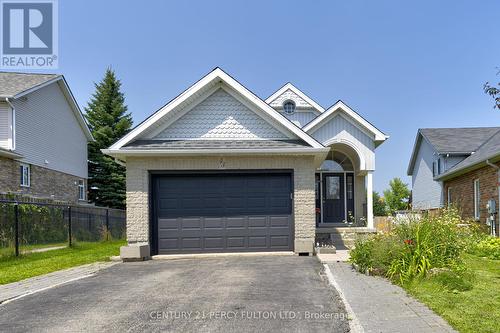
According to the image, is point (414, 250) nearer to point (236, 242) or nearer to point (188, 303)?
point (188, 303)

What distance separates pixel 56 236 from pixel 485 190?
17457 mm

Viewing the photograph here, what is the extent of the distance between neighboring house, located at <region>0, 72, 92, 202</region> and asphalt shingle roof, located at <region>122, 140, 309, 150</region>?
10650mm

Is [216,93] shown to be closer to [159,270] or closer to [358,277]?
[159,270]

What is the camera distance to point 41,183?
79.8ft

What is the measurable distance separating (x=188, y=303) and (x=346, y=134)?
1221cm

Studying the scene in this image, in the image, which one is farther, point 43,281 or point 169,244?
point 169,244

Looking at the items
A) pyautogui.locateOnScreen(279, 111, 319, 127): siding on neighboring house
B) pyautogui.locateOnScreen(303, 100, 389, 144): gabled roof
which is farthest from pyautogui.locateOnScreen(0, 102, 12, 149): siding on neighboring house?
pyautogui.locateOnScreen(303, 100, 389, 144): gabled roof

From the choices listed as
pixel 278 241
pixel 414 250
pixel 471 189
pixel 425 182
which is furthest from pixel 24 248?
pixel 425 182

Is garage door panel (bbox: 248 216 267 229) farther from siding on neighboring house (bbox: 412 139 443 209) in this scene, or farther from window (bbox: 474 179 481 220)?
siding on neighboring house (bbox: 412 139 443 209)

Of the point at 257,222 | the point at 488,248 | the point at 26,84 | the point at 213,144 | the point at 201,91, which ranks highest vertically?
the point at 26,84

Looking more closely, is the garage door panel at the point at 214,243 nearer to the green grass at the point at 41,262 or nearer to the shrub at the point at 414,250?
the green grass at the point at 41,262

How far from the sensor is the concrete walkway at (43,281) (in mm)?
7954

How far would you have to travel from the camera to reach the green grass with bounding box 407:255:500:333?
213 inches

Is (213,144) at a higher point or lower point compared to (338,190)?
higher
